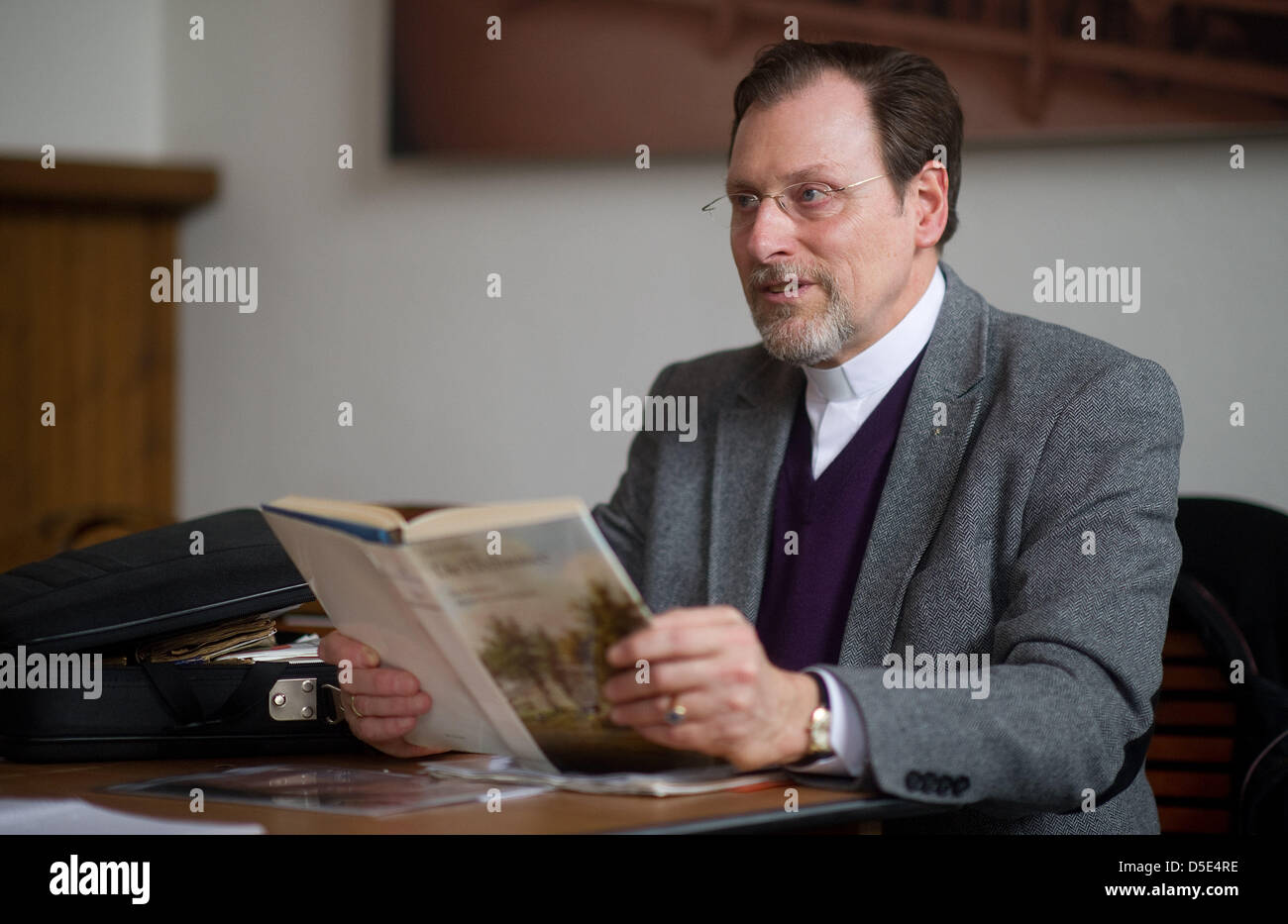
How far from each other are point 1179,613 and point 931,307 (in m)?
0.55

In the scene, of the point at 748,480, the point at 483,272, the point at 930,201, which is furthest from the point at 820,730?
the point at 483,272

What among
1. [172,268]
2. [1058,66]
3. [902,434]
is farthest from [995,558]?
[172,268]

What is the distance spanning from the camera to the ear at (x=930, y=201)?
1865mm

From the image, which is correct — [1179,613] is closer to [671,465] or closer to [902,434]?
[902,434]

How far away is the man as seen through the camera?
118 cm

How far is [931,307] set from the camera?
187cm

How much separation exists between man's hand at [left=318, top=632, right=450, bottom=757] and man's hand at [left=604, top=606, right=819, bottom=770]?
0.82ft

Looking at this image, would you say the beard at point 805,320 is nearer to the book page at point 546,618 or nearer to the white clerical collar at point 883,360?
the white clerical collar at point 883,360

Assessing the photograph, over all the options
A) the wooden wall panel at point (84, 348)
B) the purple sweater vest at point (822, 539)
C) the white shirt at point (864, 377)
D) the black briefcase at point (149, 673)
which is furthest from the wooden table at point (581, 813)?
the wooden wall panel at point (84, 348)

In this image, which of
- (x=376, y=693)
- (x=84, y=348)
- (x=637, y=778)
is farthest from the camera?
(x=84, y=348)

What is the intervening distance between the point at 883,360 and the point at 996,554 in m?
0.40

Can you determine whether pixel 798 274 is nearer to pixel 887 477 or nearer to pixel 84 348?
pixel 887 477

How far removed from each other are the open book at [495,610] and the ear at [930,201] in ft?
2.96

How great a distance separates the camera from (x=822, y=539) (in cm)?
178
